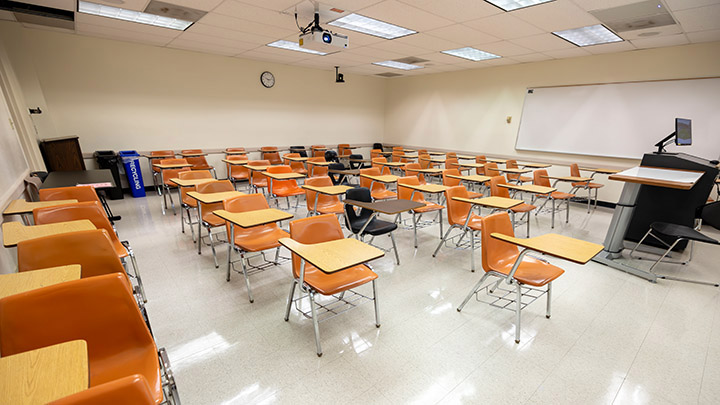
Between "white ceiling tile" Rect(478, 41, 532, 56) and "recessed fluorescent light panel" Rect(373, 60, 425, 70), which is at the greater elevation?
"recessed fluorescent light panel" Rect(373, 60, 425, 70)

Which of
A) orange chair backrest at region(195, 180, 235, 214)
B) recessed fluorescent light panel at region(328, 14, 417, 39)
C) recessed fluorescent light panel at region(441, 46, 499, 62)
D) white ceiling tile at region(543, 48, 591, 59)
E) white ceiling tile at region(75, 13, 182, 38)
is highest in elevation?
white ceiling tile at region(75, 13, 182, 38)

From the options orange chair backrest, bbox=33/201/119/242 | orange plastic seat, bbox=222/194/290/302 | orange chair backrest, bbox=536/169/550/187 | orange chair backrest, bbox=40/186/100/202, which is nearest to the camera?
orange chair backrest, bbox=33/201/119/242

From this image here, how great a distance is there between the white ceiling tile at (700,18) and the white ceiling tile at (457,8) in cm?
243

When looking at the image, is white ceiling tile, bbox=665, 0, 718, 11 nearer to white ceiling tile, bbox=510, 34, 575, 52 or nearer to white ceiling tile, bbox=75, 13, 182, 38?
white ceiling tile, bbox=510, 34, 575, 52

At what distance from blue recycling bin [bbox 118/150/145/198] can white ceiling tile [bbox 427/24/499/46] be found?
6.37 m

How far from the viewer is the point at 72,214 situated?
2.58m

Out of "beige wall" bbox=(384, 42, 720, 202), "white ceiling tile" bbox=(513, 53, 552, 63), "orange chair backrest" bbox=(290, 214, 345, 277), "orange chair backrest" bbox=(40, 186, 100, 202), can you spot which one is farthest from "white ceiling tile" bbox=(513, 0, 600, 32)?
"orange chair backrest" bbox=(40, 186, 100, 202)

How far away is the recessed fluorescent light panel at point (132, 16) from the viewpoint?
14.1 feet

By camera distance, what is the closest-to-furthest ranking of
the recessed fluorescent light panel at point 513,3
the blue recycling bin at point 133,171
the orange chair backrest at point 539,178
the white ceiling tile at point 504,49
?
the recessed fluorescent light panel at point 513,3 < the orange chair backrest at point 539,178 < the white ceiling tile at point 504,49 < the blue recycling bin at point 133,171

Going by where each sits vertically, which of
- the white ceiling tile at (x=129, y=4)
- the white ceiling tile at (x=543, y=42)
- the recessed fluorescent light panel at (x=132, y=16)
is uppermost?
the recessed fluorescent light panel at (x=132, y=16)

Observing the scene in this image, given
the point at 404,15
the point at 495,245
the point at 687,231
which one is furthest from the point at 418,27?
the point at 687,231

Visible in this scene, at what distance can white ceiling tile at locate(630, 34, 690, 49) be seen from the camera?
4969 millimetres

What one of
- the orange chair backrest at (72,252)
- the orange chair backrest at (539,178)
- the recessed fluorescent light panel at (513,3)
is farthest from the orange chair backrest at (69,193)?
the orange chair backrest at (539,178)

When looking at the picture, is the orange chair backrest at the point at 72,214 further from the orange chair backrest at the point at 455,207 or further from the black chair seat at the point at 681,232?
the black chair seat at the point at 681,232
